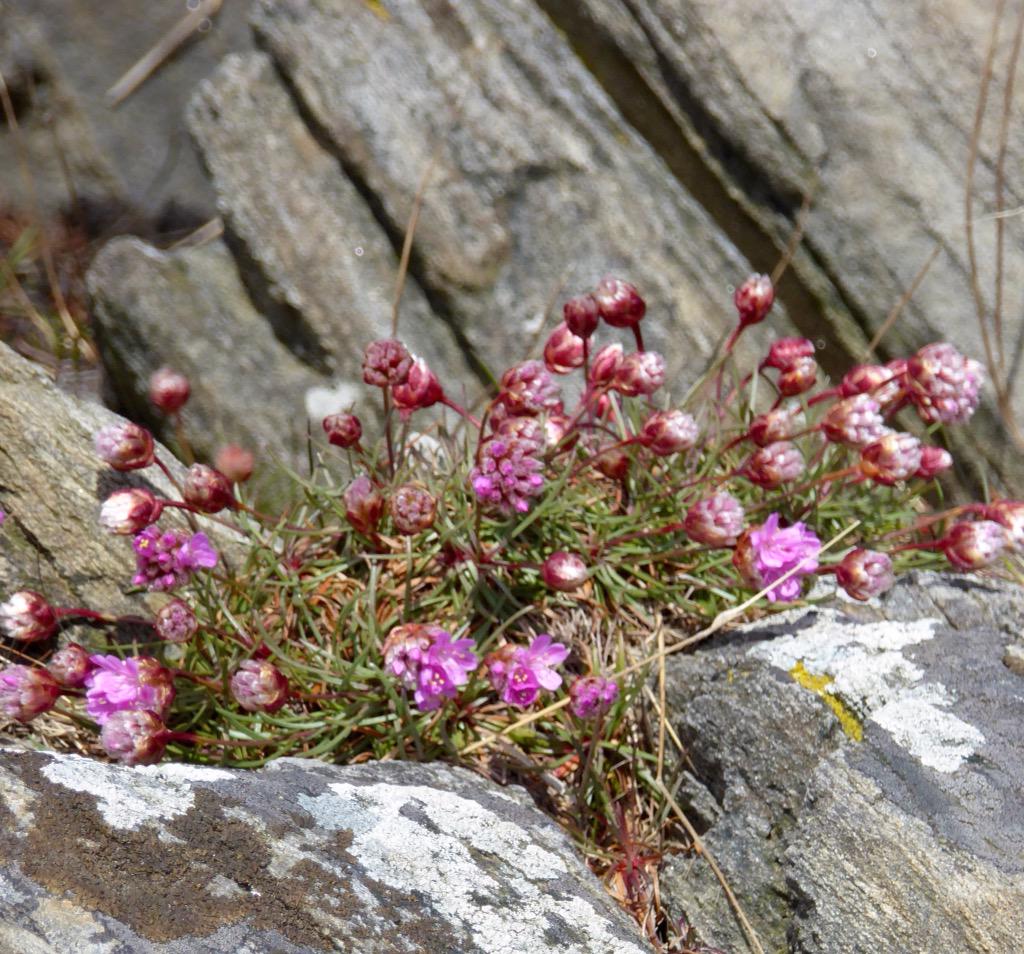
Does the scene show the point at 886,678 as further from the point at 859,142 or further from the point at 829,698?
the point at 859,142

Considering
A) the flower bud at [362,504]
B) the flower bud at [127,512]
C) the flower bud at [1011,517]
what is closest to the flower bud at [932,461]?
the flower bud at [1011,517]

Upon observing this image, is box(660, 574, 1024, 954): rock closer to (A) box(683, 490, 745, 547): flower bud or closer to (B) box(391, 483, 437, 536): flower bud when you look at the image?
(A) box(683, 490, 745, 547): flower bud

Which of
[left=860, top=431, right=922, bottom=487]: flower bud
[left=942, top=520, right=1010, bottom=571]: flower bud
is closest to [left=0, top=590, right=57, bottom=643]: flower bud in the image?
[left=860, top=431, right=922, bottom=487]: flower bud

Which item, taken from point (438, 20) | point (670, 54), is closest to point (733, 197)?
point (670, 54)

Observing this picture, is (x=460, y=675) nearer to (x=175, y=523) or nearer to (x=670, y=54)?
(x=175, y=523)

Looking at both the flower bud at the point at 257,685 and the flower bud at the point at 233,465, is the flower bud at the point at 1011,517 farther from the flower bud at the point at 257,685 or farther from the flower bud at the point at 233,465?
the flower bud at the point at 233,465
